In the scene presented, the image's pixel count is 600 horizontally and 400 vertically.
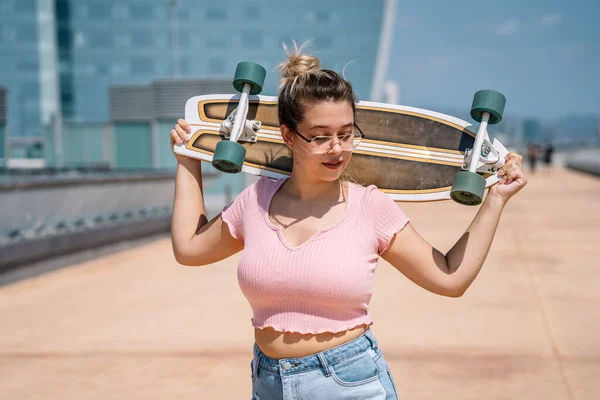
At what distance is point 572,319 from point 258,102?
4.28 metres

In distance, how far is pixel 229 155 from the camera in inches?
99.8

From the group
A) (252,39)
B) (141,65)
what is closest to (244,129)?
(141,65)

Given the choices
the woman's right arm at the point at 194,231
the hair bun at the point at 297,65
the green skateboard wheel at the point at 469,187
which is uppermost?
the hair bun at the point at 297,65

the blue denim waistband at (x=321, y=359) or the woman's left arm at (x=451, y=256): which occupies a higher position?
the woman's left arm at (x=451, y=256)

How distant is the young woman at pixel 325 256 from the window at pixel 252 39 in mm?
69964

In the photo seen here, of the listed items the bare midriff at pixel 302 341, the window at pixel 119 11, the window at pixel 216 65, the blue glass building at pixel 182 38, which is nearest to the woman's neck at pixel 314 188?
the bare midriff at pixel 302 341

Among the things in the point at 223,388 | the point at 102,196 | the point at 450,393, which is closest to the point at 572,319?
the point at 450,393

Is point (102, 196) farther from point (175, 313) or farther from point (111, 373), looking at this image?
point (111, 373)

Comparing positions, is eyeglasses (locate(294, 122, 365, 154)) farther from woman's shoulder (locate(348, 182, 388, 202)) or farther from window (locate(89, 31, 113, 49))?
window (locate(89, 31, 113, 49))

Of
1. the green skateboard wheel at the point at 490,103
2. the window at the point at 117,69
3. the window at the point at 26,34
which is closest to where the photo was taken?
the green skateboard wheel at the point at 490,103

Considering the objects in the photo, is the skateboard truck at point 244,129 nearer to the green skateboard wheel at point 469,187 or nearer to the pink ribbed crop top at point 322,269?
the pink ribbed crop top at point 322,269

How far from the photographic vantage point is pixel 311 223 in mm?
2344

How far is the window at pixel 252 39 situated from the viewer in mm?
70938

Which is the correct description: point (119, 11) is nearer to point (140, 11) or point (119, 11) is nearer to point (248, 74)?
point (140, 11)
